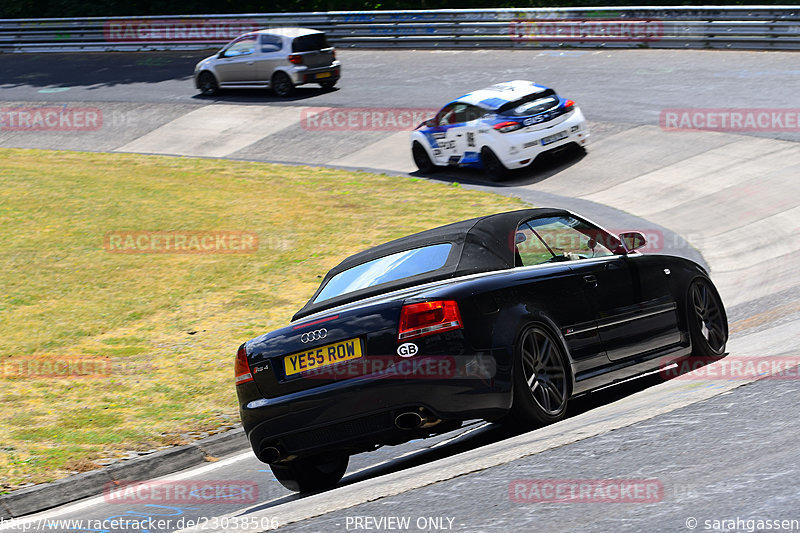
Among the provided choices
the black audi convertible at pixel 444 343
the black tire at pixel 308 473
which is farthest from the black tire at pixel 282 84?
the black tire at pixel 308 473

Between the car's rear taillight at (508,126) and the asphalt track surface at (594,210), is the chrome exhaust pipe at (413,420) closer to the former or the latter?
the asphalt track surface at (594,210)

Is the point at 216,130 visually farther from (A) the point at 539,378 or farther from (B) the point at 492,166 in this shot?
(A) the point at 539,378

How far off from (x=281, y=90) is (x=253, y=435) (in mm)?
21980

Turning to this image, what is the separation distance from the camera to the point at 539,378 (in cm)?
613

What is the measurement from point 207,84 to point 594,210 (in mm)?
15958

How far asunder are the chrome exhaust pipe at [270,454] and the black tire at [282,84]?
2170 centimetres

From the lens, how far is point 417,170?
20.2m

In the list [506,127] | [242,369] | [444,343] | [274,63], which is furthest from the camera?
[274,63]

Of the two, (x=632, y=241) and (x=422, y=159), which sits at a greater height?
(x=632, y=241)

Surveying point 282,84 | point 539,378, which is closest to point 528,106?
point 282,84

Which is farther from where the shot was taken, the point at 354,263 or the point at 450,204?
the point at 450,204

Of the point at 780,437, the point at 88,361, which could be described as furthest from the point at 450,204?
the point at 780,437

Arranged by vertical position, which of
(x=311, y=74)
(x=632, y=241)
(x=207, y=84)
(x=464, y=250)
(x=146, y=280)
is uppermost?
(x=464, y=250)

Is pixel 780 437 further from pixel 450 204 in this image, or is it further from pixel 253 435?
pixel 450 204
